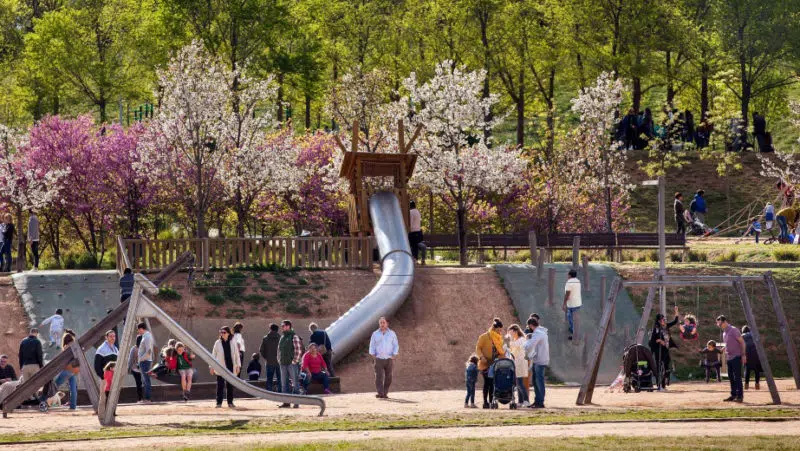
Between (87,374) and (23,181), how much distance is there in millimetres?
29237

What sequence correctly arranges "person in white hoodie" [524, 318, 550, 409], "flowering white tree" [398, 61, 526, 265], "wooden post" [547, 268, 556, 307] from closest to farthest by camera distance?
"person in white hoodie" [524, 318, 550, 409] < "wooden post" [547, 268, 556, 307] < "flowering white tree" [398, 61, 526, 265]

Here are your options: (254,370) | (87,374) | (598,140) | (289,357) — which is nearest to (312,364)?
(289,357)

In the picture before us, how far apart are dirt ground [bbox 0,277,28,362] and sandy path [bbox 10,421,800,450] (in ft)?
A: 43.0

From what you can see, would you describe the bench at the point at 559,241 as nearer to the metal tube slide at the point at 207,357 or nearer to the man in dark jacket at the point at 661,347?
the man in dark jacket at the point at 661,347

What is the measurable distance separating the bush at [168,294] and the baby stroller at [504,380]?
1429 cm

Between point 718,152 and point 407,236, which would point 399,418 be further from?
point 718,152

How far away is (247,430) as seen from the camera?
2145 centimetres

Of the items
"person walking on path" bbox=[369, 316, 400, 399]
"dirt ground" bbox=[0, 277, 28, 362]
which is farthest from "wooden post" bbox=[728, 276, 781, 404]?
"dirt ground" bbox=[0, 277, 28, 362]

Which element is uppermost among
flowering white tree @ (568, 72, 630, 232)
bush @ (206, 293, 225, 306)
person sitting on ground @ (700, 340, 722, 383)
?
flowering white tree @ (568, 72, 630, 232)

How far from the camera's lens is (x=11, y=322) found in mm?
35156

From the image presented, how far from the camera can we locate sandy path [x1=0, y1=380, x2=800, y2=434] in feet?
75.9

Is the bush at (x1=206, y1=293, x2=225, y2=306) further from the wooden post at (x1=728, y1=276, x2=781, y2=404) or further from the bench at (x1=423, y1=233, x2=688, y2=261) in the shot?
the wooden post at (x1=728, y1=276, x2=781, y2=404)

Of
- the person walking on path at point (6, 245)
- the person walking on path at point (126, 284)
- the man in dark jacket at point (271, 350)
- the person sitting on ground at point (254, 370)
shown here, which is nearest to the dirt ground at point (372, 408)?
the man in dark jacket at point (271, 350)

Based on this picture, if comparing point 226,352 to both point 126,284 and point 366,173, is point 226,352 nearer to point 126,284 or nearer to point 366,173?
point 126,284
